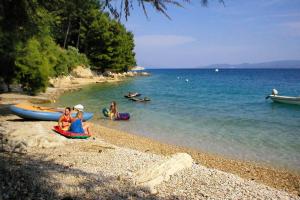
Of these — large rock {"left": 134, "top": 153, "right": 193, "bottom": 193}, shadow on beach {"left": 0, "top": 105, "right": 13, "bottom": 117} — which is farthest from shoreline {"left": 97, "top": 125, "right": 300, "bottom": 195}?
→ shadow on beach {"left": 0, "top": 105, "right": 13, "bottom": 117}

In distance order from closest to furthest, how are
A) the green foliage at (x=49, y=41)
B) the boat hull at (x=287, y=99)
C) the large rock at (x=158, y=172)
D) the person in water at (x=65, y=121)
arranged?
the large rock at (x=158, y=172) < the green foliage at (x=49, y=41) < the person in water at (x=65, y=121) < the boat hull at (x=287, y=99)

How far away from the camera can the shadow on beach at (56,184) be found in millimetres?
7157

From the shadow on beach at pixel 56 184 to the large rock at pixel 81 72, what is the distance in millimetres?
50307

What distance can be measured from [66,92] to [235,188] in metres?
35.2

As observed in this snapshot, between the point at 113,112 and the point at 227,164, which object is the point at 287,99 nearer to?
the point at 113,112

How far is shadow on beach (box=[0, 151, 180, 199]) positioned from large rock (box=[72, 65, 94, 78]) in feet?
165

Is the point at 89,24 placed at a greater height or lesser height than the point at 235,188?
greater

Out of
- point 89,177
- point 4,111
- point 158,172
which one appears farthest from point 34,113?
point 158,172

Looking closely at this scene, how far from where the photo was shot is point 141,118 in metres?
24.7

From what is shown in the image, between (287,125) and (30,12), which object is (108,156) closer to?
(30,12)

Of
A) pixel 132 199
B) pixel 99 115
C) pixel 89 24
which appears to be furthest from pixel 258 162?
pixel 89 24

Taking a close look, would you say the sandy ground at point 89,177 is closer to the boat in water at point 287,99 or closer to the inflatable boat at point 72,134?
the inflatable boat at point 72,134

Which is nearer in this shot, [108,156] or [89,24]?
[108,156]

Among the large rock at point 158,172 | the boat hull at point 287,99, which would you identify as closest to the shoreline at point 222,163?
the large rock at point 158,172
